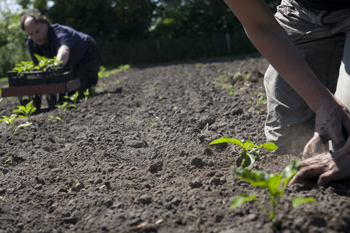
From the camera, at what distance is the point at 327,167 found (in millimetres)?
2178

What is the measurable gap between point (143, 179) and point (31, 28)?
486 centimetres

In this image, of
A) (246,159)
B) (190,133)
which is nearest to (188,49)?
(190,133)

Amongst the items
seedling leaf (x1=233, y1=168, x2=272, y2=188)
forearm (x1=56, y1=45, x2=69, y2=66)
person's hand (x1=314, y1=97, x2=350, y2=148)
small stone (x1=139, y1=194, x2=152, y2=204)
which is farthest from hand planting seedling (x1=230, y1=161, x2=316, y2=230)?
forearm (x1=56, y1=45, x2=69, y2=66)

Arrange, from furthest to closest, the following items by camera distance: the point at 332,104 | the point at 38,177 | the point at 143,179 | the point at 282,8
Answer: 1. the point at 282,8
2. the point at 38,177
3. the point at 143,179
4. the point at 332,104

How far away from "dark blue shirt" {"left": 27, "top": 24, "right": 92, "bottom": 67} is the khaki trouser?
4.39 m

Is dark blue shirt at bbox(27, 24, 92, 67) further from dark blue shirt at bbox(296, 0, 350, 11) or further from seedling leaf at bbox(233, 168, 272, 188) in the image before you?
seedling leaf at bbox(233, 168, 272, 188)

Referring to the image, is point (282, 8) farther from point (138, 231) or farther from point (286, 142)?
Result: point (138, 231)

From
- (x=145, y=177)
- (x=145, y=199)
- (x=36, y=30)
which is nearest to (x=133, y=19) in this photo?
(x=36, y=30)

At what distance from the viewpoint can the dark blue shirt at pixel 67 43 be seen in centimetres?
690

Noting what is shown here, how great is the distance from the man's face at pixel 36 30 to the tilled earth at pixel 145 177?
7.84 feet

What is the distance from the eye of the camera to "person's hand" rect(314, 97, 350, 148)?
2.22 meters

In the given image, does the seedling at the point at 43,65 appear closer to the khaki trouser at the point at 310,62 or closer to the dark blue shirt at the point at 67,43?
the dark blue shirt at the point at 67,43

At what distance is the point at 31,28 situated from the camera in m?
6.76

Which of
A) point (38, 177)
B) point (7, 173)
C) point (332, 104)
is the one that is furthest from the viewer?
point (7, 173)
